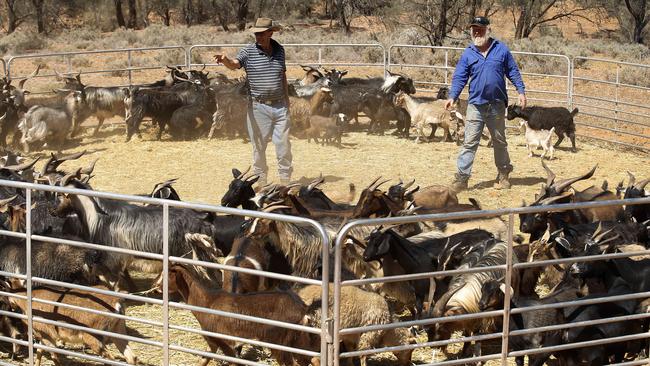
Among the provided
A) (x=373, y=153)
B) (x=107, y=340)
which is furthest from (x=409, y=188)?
(x=373, y=153)

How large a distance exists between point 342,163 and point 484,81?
10.2ft

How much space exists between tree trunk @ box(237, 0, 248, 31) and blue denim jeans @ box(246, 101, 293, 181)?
2476 cm

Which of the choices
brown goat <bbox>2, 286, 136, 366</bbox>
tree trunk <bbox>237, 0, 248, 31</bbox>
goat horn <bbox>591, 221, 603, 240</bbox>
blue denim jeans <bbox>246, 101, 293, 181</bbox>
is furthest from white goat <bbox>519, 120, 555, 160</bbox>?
tree trunk <bbox>237, 0, 248, 31</bbox>

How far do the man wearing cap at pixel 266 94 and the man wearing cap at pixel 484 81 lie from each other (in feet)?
6.52

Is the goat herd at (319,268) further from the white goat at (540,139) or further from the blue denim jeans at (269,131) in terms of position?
the white goat at (540,139)

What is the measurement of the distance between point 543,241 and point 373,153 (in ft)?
23.1

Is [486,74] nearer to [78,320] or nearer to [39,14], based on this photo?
[78,320]

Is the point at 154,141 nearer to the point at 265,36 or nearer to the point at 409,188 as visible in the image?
the point at 265,36

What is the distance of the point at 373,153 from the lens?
14516mm

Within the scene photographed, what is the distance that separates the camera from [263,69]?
432 inches

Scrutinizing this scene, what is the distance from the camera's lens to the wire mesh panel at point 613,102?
50.2 feet

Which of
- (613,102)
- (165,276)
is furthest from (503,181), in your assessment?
(165,276)

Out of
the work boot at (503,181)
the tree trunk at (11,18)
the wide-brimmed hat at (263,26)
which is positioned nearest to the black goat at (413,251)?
the wide-brimmed hat at (263,26)

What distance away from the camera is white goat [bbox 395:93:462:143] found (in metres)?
15.4
